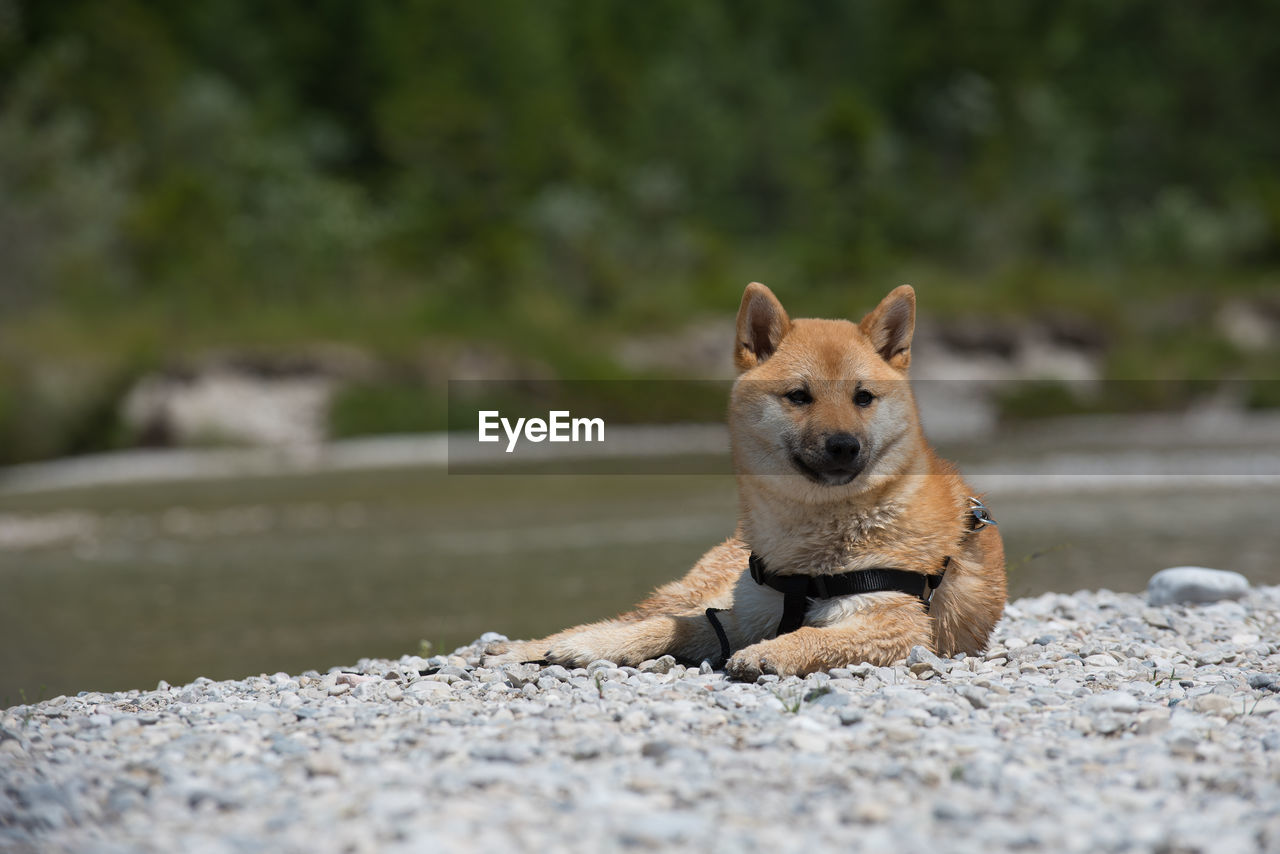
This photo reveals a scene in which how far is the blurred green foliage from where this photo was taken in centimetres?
2373

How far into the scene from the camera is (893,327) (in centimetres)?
446

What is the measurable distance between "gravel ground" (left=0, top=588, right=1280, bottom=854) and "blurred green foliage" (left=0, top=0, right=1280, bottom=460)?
16.7 m

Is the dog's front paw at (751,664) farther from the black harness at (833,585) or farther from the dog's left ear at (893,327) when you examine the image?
the dog's left ear at (893,327)

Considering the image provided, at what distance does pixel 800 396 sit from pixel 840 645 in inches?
34.6

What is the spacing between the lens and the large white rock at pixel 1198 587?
5.84 meters

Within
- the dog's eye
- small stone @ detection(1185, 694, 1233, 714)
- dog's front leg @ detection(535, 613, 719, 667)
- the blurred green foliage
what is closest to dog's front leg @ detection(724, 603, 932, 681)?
dog's front leg @ detection(535, 613, 719, 667)

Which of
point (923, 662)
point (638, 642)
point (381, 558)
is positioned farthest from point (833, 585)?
point (381, 558)

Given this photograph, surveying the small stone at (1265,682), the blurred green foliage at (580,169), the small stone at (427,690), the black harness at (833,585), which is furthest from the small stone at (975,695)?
the blurred green foliage at (580,169)

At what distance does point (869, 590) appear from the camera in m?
4.15

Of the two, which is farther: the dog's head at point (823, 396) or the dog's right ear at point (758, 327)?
the dog's right ear at point (758, 327)

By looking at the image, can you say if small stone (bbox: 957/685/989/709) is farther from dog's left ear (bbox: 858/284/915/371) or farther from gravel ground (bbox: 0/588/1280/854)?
dog's left ear (bbox: 858/284/915/371)

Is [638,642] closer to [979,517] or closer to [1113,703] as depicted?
[979,517]

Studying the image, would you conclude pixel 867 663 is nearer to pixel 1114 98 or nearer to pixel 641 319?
pixel 641 319

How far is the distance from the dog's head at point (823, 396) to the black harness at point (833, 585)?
31 centimetres
